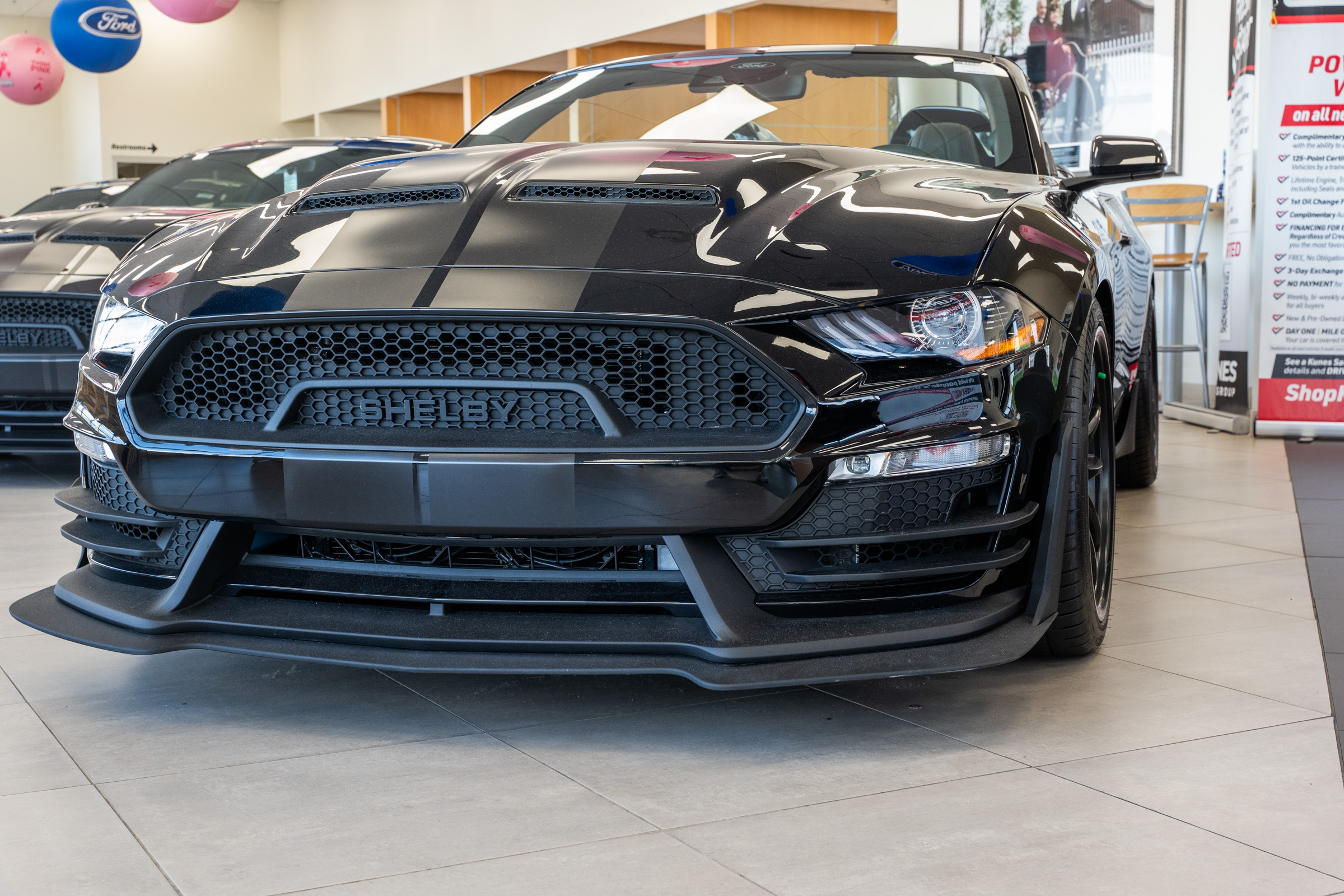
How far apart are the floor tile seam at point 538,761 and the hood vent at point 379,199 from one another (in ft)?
2.56

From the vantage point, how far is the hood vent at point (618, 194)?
1936 millimetres

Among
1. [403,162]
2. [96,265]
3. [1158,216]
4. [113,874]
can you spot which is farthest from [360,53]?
[113,874]

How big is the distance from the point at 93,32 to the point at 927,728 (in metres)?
12.6

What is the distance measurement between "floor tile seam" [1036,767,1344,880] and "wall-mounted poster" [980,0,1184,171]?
7.35 meters

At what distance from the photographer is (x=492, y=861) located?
1446mm

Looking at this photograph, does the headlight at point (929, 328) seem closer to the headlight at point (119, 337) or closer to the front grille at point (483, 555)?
the front grille at point (483, 555)

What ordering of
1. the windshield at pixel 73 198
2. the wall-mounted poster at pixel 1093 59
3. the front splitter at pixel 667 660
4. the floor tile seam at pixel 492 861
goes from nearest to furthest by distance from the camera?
the floor tile seam at pixel 492 861 < the front splitter at pixel 667 660 < the windshield at pixel 73 198 < the wall-mounted poster at pixel 1093 59

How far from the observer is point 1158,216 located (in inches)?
293

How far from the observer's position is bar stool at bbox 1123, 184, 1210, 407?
7160mm

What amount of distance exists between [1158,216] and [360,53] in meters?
12.7

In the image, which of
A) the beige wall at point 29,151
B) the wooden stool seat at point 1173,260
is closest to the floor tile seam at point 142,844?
the wooden stool seat at point 1173,260

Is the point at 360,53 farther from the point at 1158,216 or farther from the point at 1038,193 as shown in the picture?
the point at 1038,193

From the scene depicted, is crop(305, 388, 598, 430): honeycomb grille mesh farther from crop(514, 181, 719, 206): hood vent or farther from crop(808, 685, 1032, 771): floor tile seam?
crop(808, 685, 1032, 771): floor tile seam

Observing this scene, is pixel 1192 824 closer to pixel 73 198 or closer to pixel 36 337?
pixel 36 337
